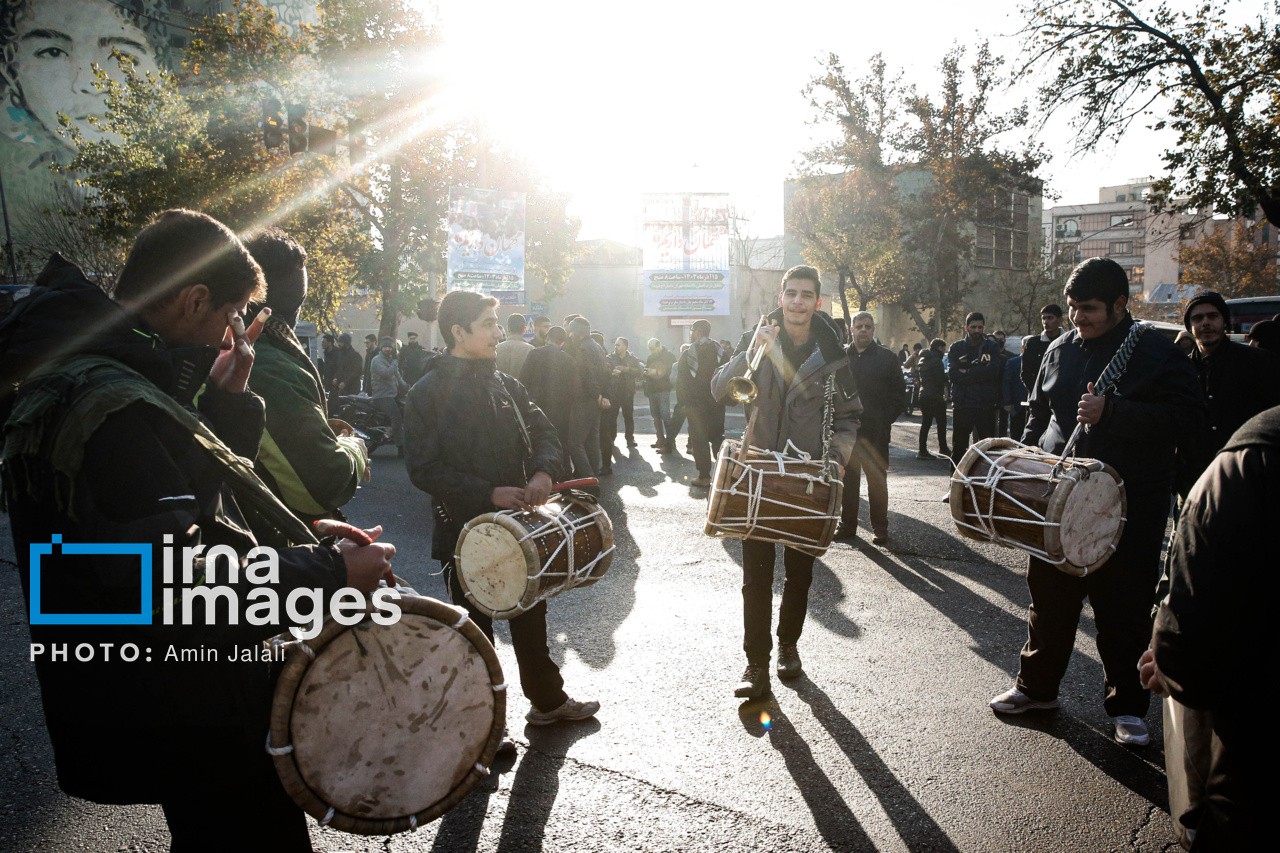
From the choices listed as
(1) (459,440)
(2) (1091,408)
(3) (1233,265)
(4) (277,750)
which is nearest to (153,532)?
(4) (277,750)

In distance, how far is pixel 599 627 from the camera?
517cm

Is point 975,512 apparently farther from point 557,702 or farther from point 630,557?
point 630,557

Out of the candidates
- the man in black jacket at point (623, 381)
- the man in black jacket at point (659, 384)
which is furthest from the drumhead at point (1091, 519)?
the man in black jacket at point (659, 384)

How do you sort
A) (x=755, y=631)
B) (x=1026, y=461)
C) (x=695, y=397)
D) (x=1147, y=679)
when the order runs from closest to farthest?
(x=1147, y=679) → (x=1026, y=461) → (x=755, y=631) → (x=695, y=397)

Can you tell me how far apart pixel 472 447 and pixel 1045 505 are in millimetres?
2399

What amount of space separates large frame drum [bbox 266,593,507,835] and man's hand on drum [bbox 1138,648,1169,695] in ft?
4.96

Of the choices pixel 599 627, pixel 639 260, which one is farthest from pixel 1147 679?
pixel 639 260

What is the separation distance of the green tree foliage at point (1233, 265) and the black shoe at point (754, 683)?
143 feet

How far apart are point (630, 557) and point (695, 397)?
4216 millimetres

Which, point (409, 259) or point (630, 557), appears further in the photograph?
point (409, 259)

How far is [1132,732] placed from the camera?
3.54 m

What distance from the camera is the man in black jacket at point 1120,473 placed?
11.6ft

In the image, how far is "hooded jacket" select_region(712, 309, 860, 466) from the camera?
4.05 m

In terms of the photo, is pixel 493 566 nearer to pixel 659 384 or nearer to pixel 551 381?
pixel 551 381
